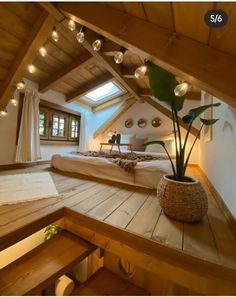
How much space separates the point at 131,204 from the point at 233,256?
2.85 ft

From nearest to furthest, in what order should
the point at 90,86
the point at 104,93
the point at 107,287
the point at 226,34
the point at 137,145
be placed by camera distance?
the point at 226,34 → the point at 107,287 → the point at 90,86 → the point at 137,145 → the point at 104,93

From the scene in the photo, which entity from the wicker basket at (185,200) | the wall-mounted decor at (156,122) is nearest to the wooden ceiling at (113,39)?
the wicker basket at (185,200)

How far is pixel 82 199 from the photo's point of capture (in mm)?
1697

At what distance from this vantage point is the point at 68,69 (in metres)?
3.41

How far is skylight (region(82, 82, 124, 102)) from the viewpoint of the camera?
17.3 ft

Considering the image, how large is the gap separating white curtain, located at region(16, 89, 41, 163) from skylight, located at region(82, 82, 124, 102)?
2.11 metres

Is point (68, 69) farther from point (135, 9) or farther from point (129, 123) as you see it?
point (129, 123)

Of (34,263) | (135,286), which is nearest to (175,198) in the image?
(135,286)

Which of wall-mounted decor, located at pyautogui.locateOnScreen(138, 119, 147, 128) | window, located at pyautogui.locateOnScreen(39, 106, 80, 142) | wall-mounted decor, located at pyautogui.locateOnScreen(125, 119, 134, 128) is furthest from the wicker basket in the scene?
wall-mounted decor, located at pyautogui.locateOnScreen(125, 119, 134, 128)

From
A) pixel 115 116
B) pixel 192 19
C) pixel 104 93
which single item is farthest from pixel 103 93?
pixel 192 19

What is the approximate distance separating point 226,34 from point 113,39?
34.7 inches

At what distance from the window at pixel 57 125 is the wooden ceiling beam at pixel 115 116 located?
0.87m

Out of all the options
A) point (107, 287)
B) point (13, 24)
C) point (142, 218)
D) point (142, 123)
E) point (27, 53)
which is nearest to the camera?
point (107, 287)

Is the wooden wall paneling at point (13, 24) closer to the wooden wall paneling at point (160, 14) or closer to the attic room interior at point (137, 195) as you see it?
the attic room interior at point (137, 195)
